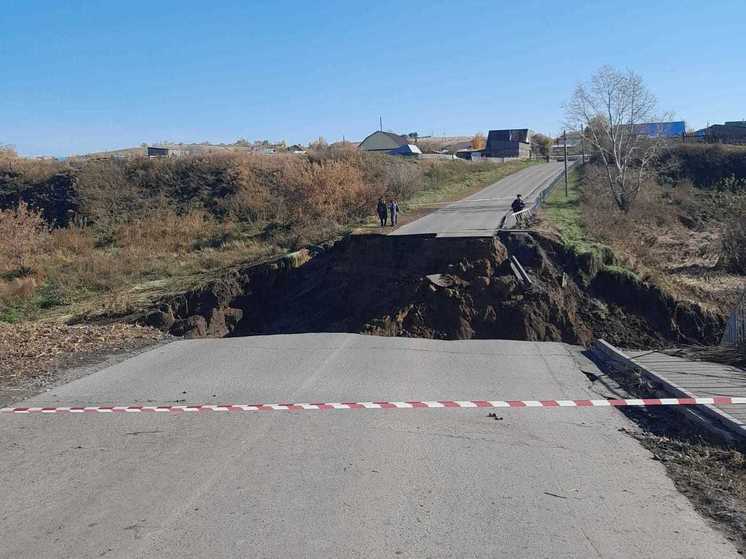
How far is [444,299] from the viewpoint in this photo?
16.9 metres

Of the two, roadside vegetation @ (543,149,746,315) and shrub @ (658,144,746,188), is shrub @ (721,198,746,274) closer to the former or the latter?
roadside vegetation @ (543,149,746,315)

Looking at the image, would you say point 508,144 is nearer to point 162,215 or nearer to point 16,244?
point 162,215

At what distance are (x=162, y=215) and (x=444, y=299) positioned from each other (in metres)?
32.9

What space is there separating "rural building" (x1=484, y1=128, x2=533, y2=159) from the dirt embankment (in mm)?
96034

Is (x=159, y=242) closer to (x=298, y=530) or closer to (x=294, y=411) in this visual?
(x=294, y=411)

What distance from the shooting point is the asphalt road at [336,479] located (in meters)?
5.25

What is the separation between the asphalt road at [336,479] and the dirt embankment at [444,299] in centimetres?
546

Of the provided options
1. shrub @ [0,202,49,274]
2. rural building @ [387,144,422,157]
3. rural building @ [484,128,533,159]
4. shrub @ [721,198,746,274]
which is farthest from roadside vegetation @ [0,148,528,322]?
rural building @ [484,128,533,159]

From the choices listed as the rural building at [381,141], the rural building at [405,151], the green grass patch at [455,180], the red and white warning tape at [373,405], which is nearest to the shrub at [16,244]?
the green grass patch at [455,180]

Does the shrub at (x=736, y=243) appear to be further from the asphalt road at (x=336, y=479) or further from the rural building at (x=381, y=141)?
the rural building at (x=381, y=141)

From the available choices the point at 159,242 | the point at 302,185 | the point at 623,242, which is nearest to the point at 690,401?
the point at 623,242

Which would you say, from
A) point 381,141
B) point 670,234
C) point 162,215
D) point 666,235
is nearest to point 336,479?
point 666,235

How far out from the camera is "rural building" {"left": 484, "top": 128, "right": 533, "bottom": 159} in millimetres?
115688

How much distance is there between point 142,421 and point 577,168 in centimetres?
6997
